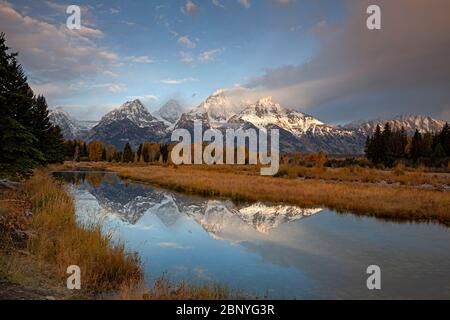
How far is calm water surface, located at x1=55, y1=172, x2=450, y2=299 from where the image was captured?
11.0 meters

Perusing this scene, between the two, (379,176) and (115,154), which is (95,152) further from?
(379,176)

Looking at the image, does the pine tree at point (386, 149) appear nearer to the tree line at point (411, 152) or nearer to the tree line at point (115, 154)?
the tree line at point (411, 152)

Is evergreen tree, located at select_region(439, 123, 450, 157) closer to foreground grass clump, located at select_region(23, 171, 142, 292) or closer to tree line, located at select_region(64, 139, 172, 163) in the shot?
foreground grass clump, located at select_region(23, 171, 142, 292)

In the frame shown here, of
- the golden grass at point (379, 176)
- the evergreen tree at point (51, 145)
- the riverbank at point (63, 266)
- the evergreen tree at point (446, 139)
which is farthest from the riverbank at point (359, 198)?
the evergreen tree at point (446, 139)

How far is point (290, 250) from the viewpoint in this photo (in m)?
15.4

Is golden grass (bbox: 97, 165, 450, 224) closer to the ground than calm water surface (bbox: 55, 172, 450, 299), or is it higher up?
higher up

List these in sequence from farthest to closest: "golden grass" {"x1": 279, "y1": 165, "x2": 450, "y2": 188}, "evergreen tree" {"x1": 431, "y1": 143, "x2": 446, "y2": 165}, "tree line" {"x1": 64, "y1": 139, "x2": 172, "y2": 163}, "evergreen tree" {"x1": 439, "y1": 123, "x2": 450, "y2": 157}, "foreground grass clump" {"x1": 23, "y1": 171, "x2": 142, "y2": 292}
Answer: "tree line" {"x1": 64, "y1": 139, "x2": 172, "y2": 163} → "evergreen tree" {"x1": 439, "y1": 123, "x2": 450, "y2": 157} → "evergreen tree" {"x1": 431, "y1": 143, "x2": 446, "y2": 165} → "golden grass" {"x1": 279, "y1": 165, "x2": 450, "y2": 188} → "foreground grass clump" {"x1": 23, "y1": 171, "x2": 142, "y2": 292}

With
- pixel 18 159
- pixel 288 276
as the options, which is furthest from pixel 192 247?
pixel 18 159

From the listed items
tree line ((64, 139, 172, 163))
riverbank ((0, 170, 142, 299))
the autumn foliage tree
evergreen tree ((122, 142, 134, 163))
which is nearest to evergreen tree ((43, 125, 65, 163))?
riverbank ((0, 170, 142, 299))

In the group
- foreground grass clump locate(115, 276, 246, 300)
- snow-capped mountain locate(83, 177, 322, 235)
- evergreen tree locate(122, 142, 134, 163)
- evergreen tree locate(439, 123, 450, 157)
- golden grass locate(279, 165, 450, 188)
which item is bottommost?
snow-capped mountain locate(83, 177, 322, 235)

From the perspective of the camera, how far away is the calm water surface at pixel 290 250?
10977 mm

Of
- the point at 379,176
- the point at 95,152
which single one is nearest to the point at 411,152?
the point at 379,176
